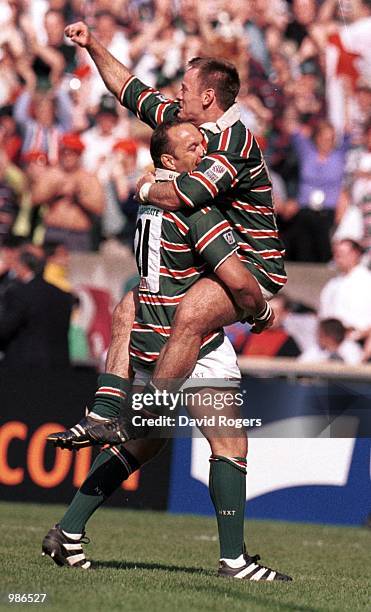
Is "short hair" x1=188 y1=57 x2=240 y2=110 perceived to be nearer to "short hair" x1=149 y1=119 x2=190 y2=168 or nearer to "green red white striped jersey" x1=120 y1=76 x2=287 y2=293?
"green red white striped jersey" x1=120 y1=76 x2=287 y2=293

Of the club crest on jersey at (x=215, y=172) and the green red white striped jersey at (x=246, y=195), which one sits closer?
the club crest on jersey at (x=215, y=172)

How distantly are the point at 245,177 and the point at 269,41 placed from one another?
33.0 feet

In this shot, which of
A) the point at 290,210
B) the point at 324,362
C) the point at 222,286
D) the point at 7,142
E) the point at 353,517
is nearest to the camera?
the point at 222,286

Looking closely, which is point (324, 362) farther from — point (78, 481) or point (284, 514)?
point (78, 481)

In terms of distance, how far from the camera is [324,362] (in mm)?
12297

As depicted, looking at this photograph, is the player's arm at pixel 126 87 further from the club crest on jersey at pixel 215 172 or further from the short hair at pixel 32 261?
the short hair at pixel 32 261

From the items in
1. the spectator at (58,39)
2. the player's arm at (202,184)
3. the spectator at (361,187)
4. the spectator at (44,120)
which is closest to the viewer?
the player's arm at (202,184)

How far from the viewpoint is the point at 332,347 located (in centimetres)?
1275

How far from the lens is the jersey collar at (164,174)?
6.73 meters

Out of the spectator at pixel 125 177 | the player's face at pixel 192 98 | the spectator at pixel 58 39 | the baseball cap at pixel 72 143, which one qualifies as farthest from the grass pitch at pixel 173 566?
the spectator at pixel 58 39

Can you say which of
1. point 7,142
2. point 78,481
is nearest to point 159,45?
point 7,142

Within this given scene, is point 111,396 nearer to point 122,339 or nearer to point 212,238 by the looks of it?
point 122,339

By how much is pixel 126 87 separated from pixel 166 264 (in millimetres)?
1369

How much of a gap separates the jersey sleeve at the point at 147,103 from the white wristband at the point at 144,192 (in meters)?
0.58
